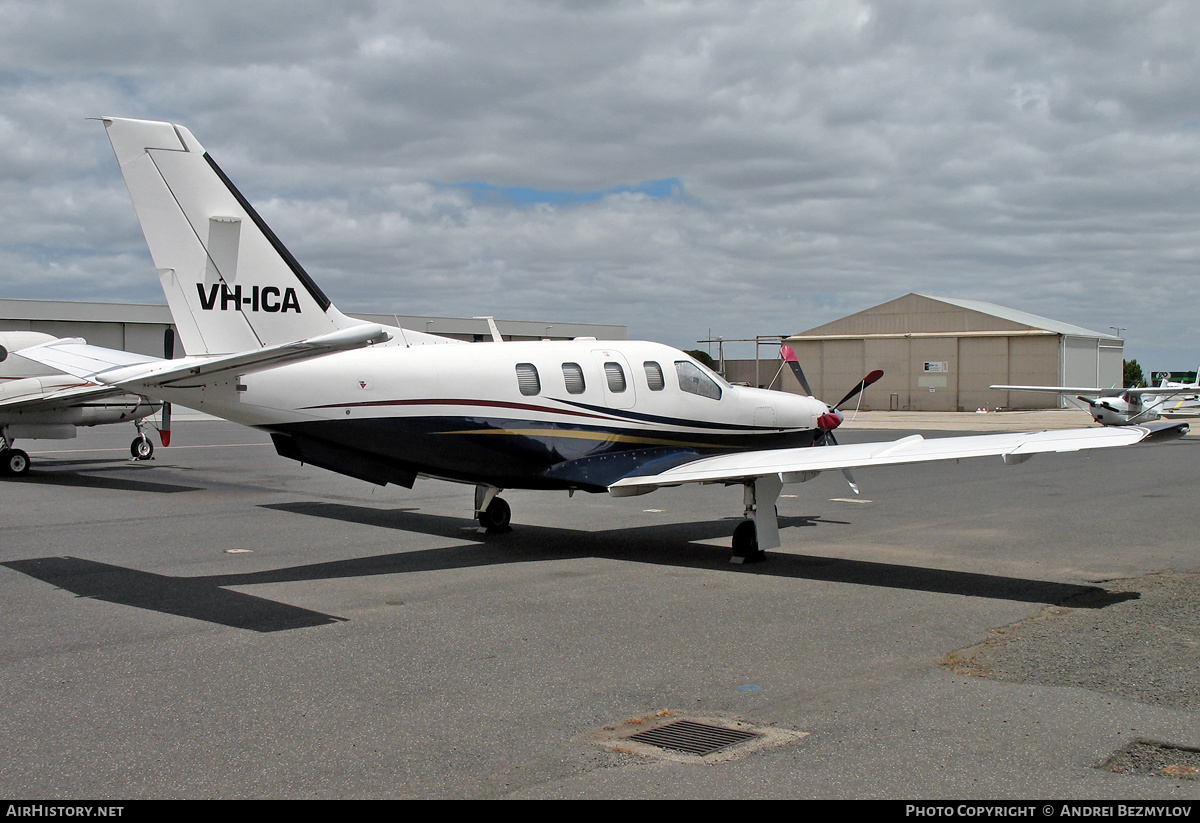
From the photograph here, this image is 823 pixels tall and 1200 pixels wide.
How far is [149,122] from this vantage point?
10.5 metres

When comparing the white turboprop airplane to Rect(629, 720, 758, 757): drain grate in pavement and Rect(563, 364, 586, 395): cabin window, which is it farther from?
Rect(629, 720, 758, 757): drain grate in pavement

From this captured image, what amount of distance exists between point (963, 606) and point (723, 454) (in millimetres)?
4796

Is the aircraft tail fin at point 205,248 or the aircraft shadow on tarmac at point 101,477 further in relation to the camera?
the aircraft shadow on tarmac at point 101,477

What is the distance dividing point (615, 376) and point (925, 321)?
62.8m

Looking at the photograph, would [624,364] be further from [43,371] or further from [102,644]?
[43,371]

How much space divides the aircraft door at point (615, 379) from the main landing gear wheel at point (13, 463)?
15.1 m

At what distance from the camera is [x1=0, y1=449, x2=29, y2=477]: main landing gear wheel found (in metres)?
21.4

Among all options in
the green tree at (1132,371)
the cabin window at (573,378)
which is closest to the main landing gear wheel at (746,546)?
the cabin window at (573,378)

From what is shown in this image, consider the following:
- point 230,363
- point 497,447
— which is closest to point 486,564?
point 497,447

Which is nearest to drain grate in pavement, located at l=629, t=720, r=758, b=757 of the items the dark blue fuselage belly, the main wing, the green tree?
the main wing

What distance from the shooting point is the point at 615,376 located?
42.0 ft

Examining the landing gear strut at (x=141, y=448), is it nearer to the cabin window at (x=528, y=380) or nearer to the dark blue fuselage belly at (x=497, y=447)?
the dark blue fuselage belly at (x=497, y=447)

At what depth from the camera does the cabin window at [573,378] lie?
1239cm
